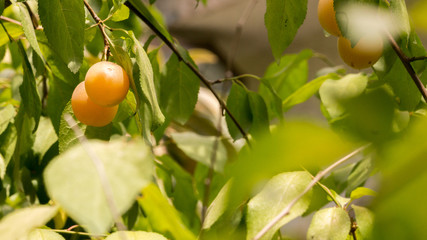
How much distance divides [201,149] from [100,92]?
44cm

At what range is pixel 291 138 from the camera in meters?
0.16

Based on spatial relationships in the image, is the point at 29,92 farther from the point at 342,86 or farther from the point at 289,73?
the point at 289,73

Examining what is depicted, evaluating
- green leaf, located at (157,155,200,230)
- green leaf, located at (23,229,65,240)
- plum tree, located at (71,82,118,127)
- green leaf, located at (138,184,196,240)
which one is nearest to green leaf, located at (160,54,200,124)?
green leaf, located at (157,155,200,230)

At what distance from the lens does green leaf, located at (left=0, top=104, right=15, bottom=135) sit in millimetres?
609

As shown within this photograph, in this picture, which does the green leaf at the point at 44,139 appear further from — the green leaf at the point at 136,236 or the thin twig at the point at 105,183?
the thin twig at the point at 105,183

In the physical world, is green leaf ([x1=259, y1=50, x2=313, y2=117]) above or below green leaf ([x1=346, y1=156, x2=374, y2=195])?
above

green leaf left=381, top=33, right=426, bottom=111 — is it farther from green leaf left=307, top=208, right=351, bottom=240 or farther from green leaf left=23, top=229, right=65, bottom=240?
green leaf left=23, top=229, right=65, bottom=240

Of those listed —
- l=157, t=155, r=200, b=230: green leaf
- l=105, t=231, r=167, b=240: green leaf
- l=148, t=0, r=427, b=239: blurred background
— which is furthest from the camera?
l=148, t=0, r=427, b=239: blurred background

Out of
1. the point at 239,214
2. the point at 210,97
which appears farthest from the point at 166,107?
the point at 210,97

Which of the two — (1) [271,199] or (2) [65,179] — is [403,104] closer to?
(1) [271,199]

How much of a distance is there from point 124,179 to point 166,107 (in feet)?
1.52

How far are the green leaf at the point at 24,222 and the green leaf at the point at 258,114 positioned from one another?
1.34 ft

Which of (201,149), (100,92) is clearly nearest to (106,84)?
(100,92)

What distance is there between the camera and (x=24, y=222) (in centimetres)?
22
